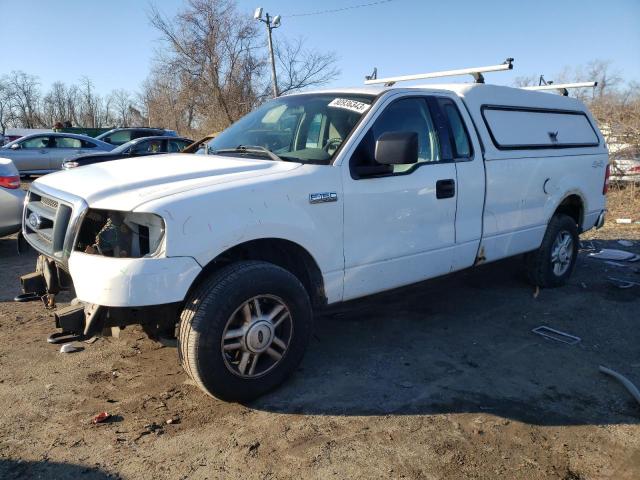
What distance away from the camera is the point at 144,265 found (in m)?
2.67

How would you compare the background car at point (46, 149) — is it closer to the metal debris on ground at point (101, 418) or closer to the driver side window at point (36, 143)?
the driver side window at point (36, 143)

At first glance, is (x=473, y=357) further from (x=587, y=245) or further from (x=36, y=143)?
(x=36, y=143)

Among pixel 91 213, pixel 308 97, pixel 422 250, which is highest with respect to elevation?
pixel 308 97

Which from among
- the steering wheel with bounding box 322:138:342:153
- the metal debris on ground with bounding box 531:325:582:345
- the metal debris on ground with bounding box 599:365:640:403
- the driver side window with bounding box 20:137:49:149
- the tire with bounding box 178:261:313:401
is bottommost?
the metal debris on ground with bounding box 531:325:582:345

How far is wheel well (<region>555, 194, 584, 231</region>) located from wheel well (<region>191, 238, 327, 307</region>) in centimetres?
344

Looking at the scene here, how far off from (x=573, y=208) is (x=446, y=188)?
8.72 feet

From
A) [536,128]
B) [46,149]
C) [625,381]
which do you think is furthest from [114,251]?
[46,149]

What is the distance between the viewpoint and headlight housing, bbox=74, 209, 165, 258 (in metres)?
2.76

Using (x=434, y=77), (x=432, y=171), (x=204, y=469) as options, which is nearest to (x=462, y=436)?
(x=204, y=469)

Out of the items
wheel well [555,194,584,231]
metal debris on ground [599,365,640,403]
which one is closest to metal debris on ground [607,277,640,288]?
wheel well [555,194,584,231]

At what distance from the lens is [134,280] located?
265 cm

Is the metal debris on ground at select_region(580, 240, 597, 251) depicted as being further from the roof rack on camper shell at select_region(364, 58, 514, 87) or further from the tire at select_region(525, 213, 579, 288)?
the roof rack on camper shell at select_region(364, 58, 514, 87)

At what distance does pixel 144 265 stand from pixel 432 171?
2.27 metres

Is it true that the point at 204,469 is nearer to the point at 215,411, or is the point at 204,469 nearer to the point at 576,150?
the point at 215,411
